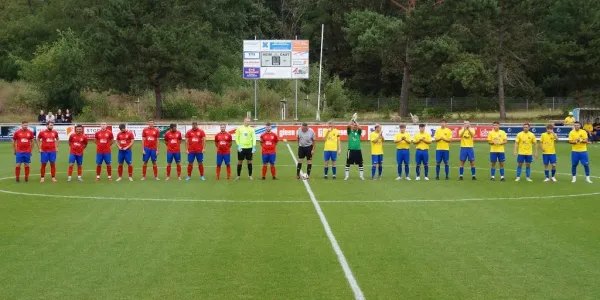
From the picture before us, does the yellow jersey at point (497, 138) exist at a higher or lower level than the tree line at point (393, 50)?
lower

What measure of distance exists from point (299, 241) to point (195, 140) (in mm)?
12202

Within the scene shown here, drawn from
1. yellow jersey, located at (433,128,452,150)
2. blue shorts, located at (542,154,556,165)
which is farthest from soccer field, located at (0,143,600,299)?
yellow jersey, located at (433,128,452,150)

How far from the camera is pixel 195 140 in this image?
2500cm

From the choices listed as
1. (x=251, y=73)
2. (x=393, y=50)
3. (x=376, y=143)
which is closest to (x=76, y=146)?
(x=376, y=143)

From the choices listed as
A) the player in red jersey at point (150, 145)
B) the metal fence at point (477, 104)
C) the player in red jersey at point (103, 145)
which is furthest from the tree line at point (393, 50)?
the player in red jersey at point (103, 145)

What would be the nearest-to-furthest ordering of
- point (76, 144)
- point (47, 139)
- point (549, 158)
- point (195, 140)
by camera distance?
point (47, 139), point (76, 144), point (549, 158), point (195, 140)

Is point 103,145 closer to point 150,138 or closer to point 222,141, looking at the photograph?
point 150,138

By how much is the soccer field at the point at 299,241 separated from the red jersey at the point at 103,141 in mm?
2478

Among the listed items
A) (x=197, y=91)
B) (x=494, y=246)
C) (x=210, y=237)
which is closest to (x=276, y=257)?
(x=210, y=237)

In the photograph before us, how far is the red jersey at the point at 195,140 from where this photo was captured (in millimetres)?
24984

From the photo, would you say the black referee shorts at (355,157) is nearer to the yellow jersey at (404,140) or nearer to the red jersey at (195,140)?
the yellow jersey at (404,140)

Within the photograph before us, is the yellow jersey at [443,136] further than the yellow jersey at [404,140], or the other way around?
the yellow jersey at [443,136]

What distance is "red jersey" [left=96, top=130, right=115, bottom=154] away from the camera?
2472 cm

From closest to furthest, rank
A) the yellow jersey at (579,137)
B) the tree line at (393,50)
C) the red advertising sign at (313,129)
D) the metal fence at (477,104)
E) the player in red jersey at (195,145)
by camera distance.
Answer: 1. the yellow jersey at (579,137)
2. the player in red jersey at (195,145)
3. the red advertising sign at (313,129)
4. the tree line at (393,50)
5. the metal fence at (477,104)
